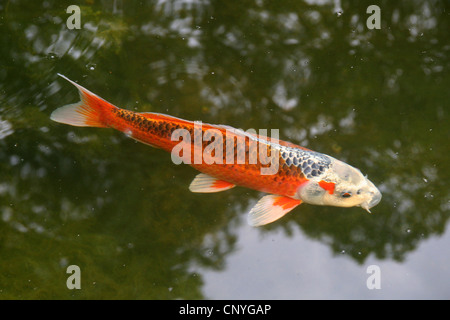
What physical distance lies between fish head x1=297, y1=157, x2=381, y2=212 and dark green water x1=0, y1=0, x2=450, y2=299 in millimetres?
174

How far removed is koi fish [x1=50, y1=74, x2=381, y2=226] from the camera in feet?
10.6

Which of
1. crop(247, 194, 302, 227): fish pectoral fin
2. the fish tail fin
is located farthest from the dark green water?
the fish tail fin

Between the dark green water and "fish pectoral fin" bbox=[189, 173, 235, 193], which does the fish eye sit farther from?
"fish pectoral fin" bbox=[189, 173, 235, 193]

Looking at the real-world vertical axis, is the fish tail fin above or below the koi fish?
above

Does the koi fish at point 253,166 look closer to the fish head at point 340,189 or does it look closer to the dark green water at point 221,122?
the fish head at point 340,189

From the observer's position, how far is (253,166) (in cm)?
321

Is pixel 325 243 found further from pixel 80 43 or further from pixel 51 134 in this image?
pixel 80 43

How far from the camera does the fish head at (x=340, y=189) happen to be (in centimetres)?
331

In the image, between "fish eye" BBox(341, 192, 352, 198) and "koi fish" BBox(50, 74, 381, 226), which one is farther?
"fish eye" BBox(341, 192, 352, 198)

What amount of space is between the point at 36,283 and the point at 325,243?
208 cm

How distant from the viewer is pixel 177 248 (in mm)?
3459

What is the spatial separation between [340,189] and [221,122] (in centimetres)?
105

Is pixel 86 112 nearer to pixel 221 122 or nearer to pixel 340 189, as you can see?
pixel 221 122

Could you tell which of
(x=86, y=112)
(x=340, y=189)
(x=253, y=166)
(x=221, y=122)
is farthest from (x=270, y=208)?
(x=86, y=112)
